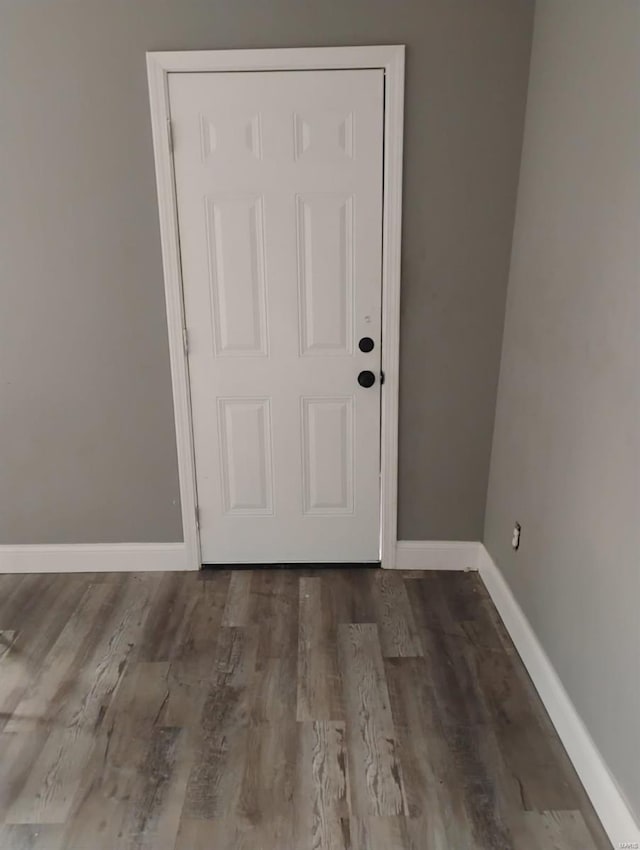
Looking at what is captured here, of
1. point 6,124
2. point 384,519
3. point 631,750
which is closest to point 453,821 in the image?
point 631,750

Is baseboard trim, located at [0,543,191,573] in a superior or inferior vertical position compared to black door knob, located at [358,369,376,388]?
inferior

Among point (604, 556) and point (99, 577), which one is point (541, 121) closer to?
point (604, 556)

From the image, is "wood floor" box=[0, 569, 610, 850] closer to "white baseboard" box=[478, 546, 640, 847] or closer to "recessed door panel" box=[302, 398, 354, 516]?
"white baseboard" box=[478, 546, 640, 847]

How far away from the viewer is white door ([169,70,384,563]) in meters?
2.41

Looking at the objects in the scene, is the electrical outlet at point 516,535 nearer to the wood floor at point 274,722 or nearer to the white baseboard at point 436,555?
the wood floor at point 274,722

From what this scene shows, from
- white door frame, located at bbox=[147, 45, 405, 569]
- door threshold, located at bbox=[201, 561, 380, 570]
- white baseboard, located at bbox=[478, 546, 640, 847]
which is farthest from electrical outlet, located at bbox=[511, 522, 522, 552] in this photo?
door threshold, located at bbox=[201, 561, 380, 570]

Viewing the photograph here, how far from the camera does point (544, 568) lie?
2.12m

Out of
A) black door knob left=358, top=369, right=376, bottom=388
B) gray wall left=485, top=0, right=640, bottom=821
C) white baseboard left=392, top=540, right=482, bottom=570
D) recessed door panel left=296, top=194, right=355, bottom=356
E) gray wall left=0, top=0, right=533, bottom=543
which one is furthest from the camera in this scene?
white baseboard left=392, top=540, right=482, bottom=570

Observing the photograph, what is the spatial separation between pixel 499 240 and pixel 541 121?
45 cm

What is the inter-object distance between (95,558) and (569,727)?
2064 millimetres

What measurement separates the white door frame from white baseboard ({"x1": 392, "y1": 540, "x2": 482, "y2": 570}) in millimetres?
53

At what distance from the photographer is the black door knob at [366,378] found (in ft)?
8.71

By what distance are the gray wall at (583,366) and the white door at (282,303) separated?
2.02 feet

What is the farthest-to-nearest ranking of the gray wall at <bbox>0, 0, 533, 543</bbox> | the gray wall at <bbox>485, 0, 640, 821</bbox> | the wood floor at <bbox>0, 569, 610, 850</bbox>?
1. the gray wall at <bbox>0, 0, 533, 543</bbox>
2. the wood floor at <bbox>0, 569, 610, 850</bbox>
3. the gray wall at <bbox>485, 0, 640, 821</bbox>
